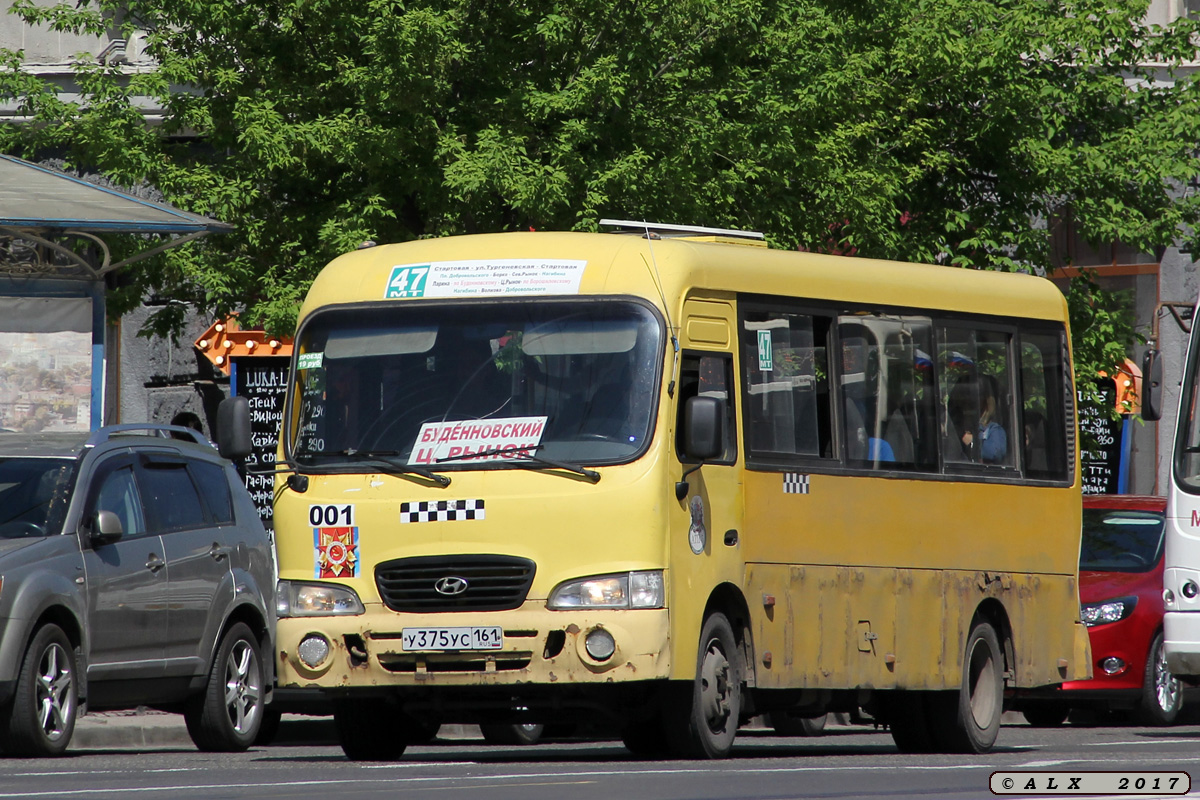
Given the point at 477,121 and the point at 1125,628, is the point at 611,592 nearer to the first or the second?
the point at 477,121

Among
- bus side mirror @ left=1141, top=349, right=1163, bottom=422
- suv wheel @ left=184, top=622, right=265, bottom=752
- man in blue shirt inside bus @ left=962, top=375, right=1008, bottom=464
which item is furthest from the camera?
bus side mirror @ left=1141, top=349, right=1163, bottom=422

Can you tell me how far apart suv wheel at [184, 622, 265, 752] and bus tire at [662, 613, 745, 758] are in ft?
12.9

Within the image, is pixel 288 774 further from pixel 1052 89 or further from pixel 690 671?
pixel 1052 89

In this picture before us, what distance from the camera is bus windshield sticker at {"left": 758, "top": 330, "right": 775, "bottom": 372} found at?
1222 cm

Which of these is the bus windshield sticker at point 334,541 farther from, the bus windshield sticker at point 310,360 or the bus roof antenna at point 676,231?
the bus roof antenna at point 676,231

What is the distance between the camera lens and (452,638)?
36.5 feet

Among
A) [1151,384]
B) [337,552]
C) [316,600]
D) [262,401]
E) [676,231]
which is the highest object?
[676,231]

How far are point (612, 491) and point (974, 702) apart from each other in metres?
3.86

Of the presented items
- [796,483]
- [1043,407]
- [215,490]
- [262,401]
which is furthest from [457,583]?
[262,401]

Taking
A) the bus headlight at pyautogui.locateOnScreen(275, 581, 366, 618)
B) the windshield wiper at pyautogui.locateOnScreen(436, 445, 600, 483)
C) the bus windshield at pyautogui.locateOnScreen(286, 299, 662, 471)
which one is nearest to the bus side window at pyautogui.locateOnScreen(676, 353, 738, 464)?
the bus windshield at pyautogui.locateOnScreen(286, 299, 662, 471)

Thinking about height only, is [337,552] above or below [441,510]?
below

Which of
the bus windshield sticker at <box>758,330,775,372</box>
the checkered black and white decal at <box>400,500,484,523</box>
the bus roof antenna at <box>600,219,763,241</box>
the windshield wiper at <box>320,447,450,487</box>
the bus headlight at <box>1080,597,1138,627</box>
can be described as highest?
the bus roof antenna at <box>600,219,763,241</box>

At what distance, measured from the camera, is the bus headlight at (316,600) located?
11414 millimetres

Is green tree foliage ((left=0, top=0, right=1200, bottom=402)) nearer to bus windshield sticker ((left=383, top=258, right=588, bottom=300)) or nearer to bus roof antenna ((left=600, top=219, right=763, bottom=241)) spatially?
bus roof antenna ((left=600, top=219, right=763, bottom=241))
